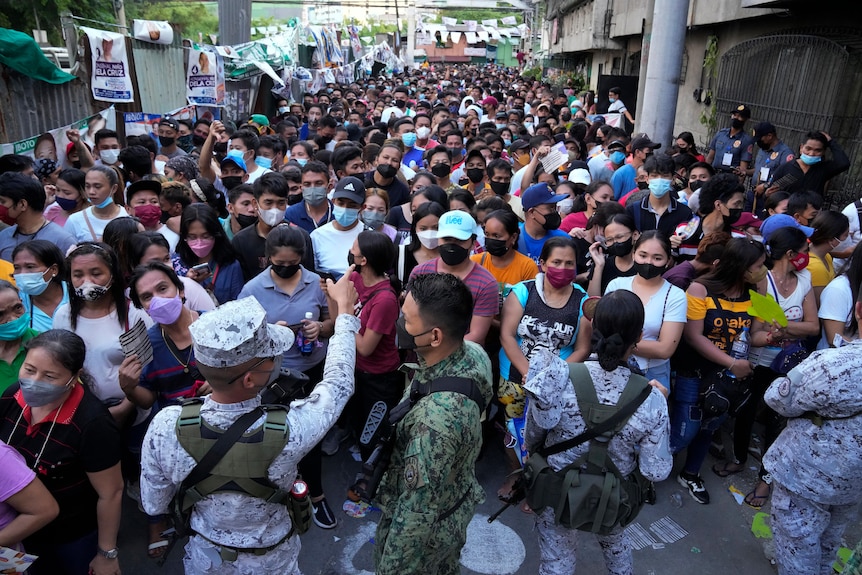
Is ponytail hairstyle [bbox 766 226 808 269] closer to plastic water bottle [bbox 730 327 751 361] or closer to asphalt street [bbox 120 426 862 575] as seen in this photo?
plastic water bottle [bbox 730 327 751 361]

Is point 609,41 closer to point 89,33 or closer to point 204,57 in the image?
point 204,57

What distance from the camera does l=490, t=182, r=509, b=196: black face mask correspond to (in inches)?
239

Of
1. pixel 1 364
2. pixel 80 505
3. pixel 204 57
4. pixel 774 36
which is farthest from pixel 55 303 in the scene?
pixel 774 36

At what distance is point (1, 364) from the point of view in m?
2.91

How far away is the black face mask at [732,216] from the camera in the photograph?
194 inches

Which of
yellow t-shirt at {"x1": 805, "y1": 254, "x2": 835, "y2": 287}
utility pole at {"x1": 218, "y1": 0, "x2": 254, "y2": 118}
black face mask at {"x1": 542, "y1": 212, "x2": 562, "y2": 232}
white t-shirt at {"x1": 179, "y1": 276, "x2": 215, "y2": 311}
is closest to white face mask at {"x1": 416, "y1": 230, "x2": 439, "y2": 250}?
black face mask at {"x1": 542, "y1": 212, "x2": 562, "y2": 232}

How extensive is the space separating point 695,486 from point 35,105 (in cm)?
842

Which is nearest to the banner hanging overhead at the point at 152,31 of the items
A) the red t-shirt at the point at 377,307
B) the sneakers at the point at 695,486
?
the red t-shirt at the point at 377,307

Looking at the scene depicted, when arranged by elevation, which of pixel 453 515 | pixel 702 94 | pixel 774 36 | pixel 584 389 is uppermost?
pixel 774 36

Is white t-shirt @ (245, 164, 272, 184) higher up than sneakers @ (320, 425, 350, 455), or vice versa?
white t-shirt @ (245, 164, 272, 184)

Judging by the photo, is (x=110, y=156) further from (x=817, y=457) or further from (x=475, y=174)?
(x=817, y=457)

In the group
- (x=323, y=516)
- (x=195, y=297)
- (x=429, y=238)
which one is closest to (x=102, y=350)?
(x=195, y=297)

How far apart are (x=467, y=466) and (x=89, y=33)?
876cm

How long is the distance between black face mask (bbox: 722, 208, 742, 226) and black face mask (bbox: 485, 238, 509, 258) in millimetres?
2174
